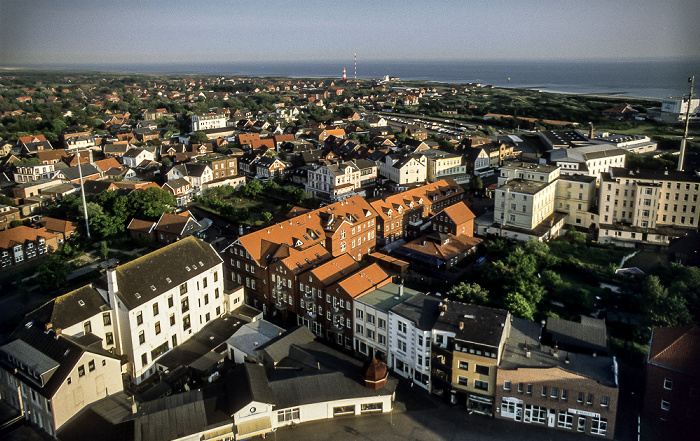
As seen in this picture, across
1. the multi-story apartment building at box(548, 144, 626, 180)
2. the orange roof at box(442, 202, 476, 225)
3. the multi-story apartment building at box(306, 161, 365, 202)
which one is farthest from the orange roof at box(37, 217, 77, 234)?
the multi-story apartment building at box(548, 144, 626, 180)

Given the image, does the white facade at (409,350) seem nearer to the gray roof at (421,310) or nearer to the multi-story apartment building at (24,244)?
the gray roof at (421,310)

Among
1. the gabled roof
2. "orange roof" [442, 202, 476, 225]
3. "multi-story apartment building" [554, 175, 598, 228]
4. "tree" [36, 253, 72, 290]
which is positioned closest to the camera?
the gabled roof

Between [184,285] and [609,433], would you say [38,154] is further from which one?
[609,433]

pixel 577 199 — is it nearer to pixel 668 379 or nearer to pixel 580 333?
pixel 580 333

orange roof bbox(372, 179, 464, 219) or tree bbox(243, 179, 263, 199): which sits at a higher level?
orange roof bbox(372, 179, 464, 219)

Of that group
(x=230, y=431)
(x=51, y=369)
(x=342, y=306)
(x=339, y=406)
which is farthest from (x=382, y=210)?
(x=51, y=369)

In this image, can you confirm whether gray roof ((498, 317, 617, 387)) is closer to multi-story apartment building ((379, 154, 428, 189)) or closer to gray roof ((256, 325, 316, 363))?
gray roof ((256, 325, 316, 363))
